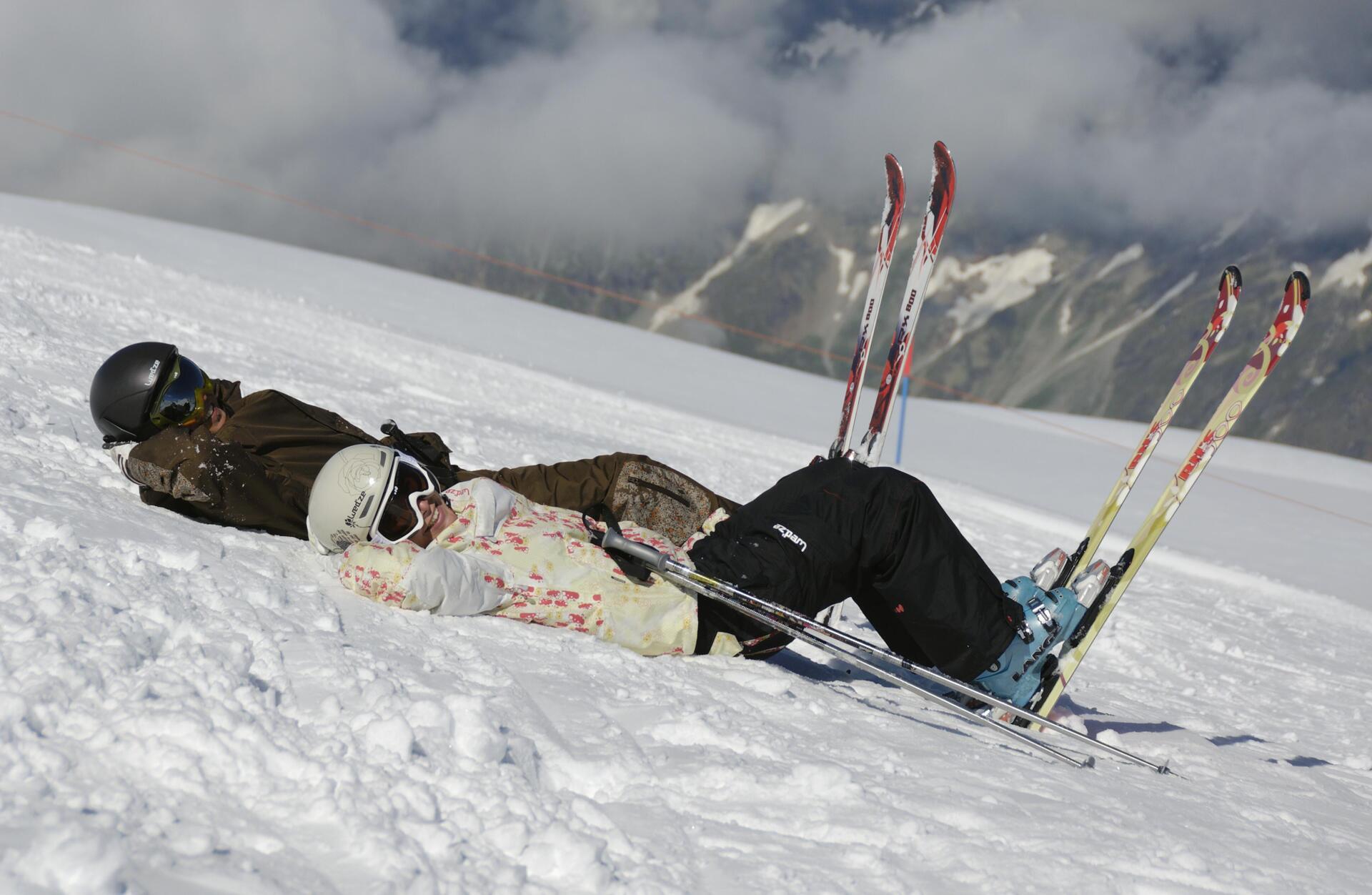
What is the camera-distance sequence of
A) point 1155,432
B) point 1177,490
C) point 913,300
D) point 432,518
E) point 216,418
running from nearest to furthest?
point 432,518, point 216,418, point 1177,490, point 1155,432, point 913,300

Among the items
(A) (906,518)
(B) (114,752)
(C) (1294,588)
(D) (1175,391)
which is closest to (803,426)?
(C) (1294,588)

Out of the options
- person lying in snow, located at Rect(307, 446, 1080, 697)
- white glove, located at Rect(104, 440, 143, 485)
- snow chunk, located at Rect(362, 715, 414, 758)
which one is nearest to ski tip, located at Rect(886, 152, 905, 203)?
person lying in snow, located at Rect(307, 446, 1080, 697)

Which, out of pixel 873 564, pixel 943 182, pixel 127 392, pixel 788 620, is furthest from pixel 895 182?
pixel 127 392

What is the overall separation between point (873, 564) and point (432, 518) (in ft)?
4.97

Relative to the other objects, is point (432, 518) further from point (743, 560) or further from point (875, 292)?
point (875, 292)

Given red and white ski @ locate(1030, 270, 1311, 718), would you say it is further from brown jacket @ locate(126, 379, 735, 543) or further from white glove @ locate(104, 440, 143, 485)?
white glove @ locate(104, 440, 143, 485)

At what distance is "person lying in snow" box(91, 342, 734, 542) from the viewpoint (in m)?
3.43

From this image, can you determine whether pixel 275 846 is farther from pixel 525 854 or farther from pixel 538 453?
pixel 538 453

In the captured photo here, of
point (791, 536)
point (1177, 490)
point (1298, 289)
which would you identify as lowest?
point (791, 536)

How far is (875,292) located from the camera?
5.32m

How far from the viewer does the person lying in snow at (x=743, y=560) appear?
10.5 ft

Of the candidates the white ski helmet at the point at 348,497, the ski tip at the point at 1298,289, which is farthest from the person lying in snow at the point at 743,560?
the ski tip at the point at 1298,289

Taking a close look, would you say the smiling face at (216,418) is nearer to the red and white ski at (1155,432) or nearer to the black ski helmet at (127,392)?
the black ski helmet at (127,392)

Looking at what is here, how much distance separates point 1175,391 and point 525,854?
4.35 metres
